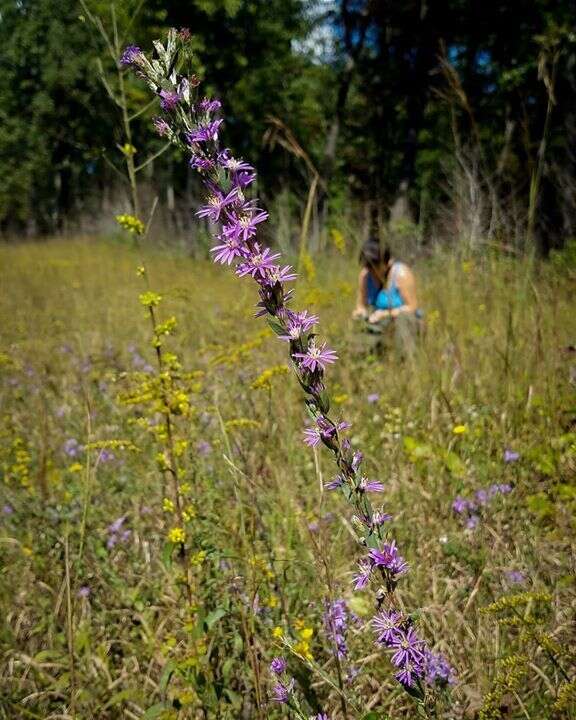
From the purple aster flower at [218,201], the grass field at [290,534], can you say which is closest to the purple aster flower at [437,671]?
the grass field at [290,534]

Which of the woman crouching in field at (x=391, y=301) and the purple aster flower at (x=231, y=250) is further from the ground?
the purple aster flower at (x=231, y=250)

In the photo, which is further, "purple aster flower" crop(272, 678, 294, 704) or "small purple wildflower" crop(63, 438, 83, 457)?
"small purple wildflower" crop(63, 438, 83, 457)

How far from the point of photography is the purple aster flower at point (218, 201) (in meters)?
0.78

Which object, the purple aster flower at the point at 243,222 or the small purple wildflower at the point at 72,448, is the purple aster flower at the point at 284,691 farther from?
the small purple wildflower at the point at 72,448

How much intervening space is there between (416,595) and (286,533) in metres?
0.55

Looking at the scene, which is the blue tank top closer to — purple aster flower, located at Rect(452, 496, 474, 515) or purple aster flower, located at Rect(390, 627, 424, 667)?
purple aster flower, located at Rect(452, 496, 474, 515)

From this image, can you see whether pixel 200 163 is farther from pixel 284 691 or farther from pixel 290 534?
pixel 290 534

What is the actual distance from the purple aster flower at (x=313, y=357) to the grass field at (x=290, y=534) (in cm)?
36

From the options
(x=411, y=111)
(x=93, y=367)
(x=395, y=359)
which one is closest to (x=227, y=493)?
(x=395, y=359)

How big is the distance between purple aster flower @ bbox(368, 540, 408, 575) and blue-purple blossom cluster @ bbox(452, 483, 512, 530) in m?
1.25

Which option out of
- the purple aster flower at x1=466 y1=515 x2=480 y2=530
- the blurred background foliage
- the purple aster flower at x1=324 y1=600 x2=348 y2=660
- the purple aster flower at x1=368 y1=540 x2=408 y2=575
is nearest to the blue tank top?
the blurred background foliage

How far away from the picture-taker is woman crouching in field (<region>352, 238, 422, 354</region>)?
3.86m

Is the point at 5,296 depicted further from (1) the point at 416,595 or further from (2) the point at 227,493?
(1) the point at 416,595

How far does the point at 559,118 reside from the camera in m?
10.2
